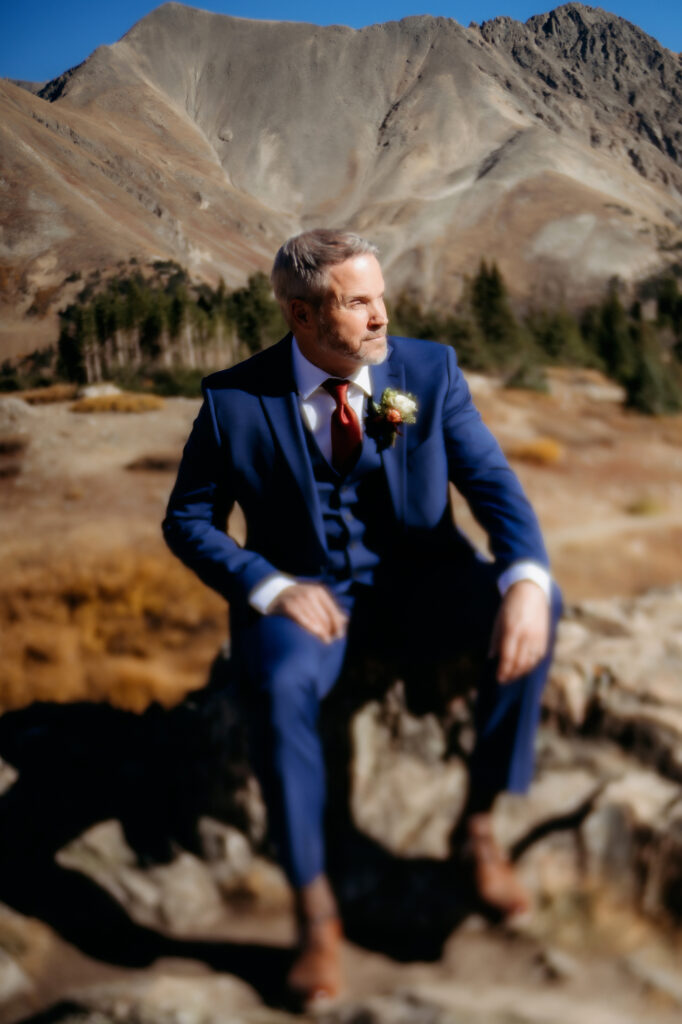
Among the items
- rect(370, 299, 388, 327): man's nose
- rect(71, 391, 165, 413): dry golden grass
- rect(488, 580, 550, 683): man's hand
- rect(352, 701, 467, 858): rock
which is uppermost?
rect(370, 299, 388, 327): man's nose

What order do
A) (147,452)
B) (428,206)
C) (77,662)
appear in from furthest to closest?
1. (428,206)
2. (147,452)
3. (77,662)

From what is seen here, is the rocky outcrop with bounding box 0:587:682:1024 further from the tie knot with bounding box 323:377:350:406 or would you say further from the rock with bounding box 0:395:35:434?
the rock with bounding box 0:395:35:434


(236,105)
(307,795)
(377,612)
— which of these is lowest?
(307,795)

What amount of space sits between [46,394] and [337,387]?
6584 millimetres

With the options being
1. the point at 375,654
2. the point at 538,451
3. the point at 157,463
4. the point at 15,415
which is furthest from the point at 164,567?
the point at 538,451

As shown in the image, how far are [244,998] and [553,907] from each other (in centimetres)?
83

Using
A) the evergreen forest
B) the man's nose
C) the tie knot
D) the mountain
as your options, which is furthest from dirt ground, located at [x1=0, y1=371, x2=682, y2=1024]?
the mountain

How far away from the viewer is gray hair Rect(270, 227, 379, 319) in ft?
7.07

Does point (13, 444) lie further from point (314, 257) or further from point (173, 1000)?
point (173, 1000)

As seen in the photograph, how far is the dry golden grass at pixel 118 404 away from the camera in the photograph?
7258 mm

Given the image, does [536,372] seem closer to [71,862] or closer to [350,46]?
[71,862]

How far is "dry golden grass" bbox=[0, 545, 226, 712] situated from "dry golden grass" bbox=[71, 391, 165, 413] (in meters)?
3.04

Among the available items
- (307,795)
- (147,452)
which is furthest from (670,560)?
(147,452)

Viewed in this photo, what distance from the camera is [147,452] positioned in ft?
20.6
